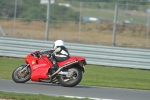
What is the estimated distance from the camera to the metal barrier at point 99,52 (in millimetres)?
20656

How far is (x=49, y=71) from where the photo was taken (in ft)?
43.5

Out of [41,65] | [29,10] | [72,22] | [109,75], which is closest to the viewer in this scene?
[41,65]

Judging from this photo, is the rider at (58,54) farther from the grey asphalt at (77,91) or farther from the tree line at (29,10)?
the tree line at (29,10)

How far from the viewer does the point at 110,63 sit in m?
20.8

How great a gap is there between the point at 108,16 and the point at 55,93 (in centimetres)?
2534

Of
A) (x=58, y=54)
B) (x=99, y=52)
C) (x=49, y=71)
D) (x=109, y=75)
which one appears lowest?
(x=109, y=75)

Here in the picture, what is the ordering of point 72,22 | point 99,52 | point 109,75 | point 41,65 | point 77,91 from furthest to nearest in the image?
point 72,22, point 99,52, point 109,75, point 41,65, point 77,91

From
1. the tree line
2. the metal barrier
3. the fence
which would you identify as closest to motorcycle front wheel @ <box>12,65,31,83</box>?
the metal barrier

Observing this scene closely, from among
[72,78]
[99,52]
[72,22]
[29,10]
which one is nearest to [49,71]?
[72,78]

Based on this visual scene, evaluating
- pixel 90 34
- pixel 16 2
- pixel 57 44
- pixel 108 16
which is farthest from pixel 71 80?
pixel 108 16

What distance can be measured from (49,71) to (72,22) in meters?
14.0

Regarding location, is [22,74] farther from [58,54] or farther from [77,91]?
[77,91]

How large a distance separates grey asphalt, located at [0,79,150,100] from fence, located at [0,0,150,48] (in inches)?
342

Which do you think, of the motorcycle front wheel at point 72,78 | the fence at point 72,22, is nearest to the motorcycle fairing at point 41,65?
the motorcycle front wheel at point 72,78
